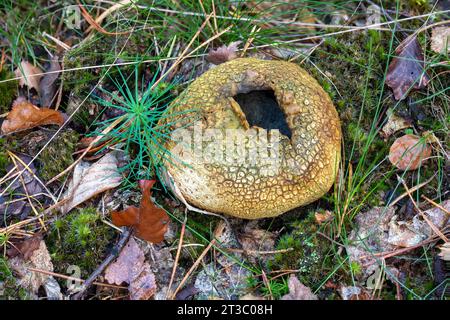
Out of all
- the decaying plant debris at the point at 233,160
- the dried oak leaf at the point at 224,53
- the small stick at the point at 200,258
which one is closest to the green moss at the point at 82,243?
the decaying plant debris at the point at 233,160

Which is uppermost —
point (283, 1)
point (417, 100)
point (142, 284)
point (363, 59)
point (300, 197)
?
point (283, 1)

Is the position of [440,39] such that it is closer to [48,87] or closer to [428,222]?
[428,222]

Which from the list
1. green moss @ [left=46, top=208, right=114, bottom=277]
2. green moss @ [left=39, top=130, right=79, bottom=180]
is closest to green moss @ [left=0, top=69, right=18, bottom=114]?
green moss @ [left=39, top=130, right=79, bottom=180]

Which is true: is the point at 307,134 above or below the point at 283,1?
below

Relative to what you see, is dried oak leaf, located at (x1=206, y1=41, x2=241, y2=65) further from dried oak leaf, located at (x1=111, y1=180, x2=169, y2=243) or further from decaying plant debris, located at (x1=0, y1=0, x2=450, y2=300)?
dried oak leaf, located at (x1=111, y1=180, x2=169, y2=243)

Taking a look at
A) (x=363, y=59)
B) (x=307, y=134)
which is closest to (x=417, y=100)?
(x=363, y=59)

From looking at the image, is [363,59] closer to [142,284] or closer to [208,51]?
[208,51]

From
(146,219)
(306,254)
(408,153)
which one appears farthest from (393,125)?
(146,219)

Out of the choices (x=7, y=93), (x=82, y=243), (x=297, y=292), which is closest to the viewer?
(x=297, y=292)
